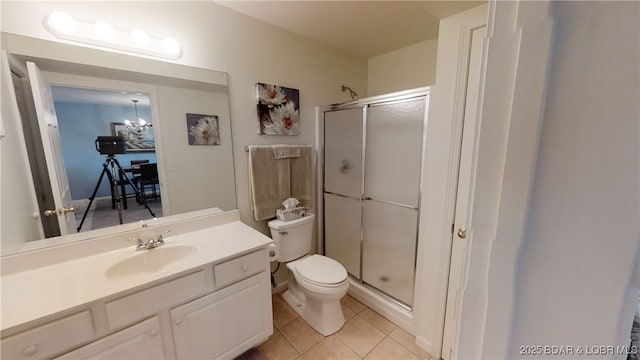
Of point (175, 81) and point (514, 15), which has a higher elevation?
point (175, 81)

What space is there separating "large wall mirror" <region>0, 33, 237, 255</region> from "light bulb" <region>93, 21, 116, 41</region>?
3.1 inches

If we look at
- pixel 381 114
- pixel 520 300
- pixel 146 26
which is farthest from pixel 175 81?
pixel 520 300

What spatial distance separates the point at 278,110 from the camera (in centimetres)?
193

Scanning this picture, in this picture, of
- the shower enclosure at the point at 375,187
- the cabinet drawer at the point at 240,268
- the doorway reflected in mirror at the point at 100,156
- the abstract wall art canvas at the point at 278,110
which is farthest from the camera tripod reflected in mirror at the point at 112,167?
the shower enclosure at the point at 375,187

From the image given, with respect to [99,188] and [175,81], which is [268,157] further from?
[99,188]

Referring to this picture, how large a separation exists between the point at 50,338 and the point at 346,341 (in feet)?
4.91

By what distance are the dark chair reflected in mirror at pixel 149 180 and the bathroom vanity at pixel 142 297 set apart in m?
0.20

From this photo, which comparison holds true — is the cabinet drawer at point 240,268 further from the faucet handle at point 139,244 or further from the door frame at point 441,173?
the door frame at point 441,173

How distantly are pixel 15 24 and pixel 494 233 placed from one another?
1.87 metres

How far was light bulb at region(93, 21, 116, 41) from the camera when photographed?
123 cm

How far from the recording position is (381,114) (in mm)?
1860

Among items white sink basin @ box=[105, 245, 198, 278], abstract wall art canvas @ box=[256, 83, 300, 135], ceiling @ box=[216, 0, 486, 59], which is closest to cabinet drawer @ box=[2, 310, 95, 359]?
white sink basin @ box=[105, 245, 198, 278]

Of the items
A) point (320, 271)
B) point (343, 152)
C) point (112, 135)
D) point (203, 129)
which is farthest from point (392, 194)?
point (112, 135)

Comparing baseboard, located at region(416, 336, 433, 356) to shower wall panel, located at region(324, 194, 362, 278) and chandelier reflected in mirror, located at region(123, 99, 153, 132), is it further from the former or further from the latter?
chandelier reflected in mirror, located at region(123, 99, 153, 132)
